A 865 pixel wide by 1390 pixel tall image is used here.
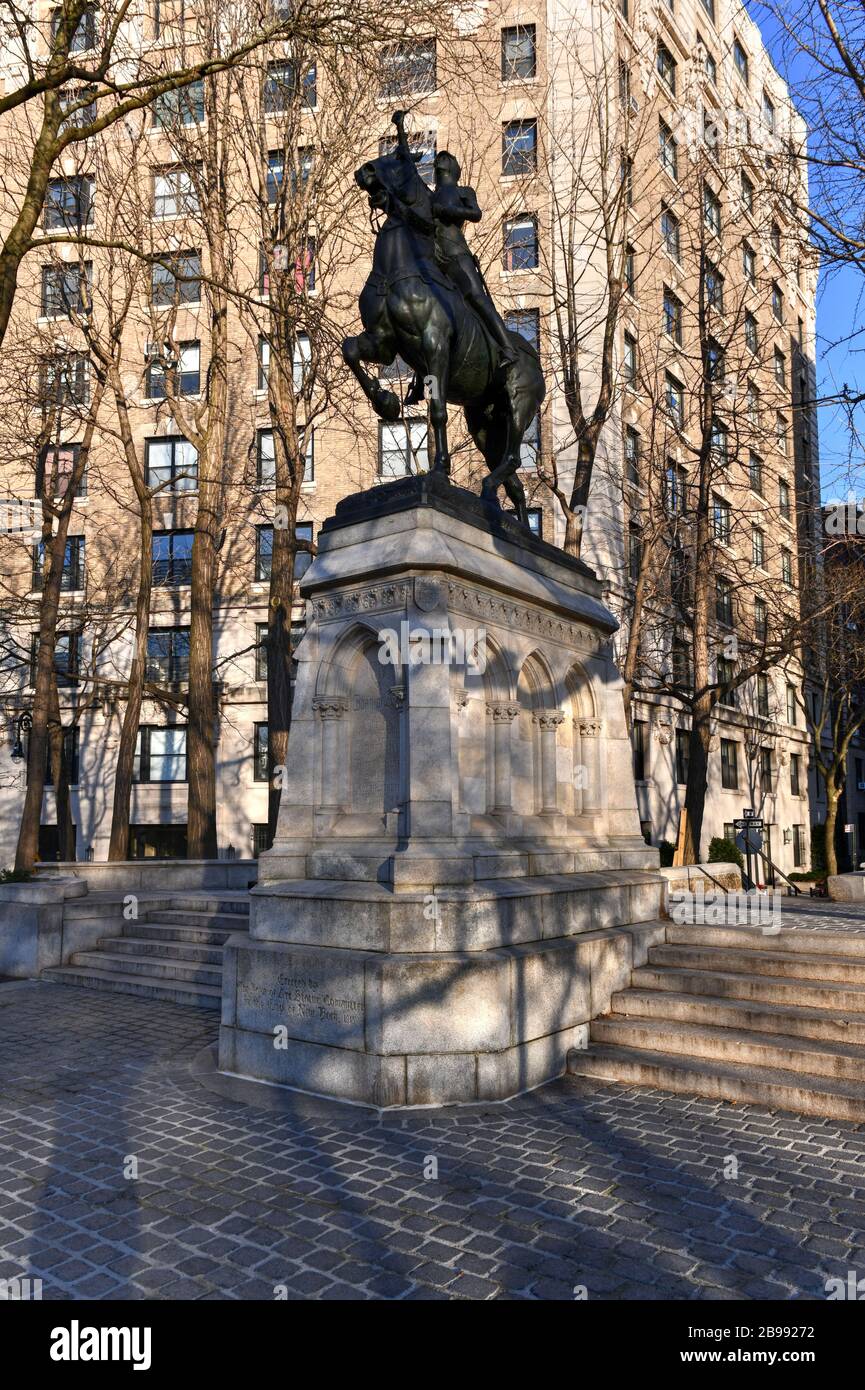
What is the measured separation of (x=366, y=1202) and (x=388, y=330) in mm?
7158

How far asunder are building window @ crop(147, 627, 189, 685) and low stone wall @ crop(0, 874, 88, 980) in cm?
2060

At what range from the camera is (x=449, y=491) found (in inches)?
338

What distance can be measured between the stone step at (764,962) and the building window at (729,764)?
34.9 metres

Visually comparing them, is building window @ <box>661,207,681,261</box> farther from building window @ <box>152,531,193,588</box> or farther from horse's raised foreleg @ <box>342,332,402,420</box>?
building window @ <box>152,531,193,588</box>

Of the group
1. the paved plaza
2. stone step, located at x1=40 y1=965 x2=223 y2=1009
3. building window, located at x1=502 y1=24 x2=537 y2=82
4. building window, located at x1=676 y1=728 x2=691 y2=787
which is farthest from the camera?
building window, located at x1=676 y1=728 x2=691 y2=787

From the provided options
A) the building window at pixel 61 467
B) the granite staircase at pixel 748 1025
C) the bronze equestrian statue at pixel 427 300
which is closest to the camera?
the granite staircase at pixel 748 1025

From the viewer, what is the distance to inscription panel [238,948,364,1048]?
23.2 feet

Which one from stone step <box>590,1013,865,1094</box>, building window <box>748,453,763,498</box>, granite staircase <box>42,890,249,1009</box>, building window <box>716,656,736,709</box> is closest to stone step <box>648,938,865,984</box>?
stone step <box>590,1013,865,1094</box>

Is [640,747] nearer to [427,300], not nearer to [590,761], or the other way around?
[590,761]

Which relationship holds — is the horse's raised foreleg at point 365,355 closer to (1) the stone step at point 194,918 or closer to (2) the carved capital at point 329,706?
(2) the carved capital at point 329,706

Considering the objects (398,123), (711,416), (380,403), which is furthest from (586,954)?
(711,416)

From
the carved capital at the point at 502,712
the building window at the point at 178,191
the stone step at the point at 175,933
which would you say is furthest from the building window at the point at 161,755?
the carved capital at the point at 502,712

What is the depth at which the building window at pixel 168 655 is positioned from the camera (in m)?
34.6
